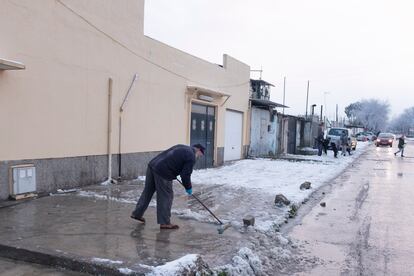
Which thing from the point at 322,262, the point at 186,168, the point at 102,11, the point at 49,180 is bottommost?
the point at 322,262

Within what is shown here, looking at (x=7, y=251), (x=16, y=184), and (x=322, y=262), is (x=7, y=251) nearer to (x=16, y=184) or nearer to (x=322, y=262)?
(x=16, y=184)

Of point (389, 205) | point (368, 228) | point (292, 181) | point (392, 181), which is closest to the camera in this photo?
point (368, 228)

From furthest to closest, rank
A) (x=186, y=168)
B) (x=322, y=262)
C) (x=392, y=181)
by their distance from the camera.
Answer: (x=392, y=181), (x=186, y=168), (x=322, y=262)

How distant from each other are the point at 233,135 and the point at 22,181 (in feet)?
43.6

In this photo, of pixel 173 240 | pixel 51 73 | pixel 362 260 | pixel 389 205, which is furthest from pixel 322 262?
pixel 51 73

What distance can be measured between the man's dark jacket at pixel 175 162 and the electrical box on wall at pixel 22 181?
327 centimetres

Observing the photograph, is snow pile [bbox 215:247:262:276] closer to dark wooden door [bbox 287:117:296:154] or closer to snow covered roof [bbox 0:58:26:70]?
snow covered roof [bbox 0:58:26:70]

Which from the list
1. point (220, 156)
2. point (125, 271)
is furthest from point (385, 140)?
point (125, 271)

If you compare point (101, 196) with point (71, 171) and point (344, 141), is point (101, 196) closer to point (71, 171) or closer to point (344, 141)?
point (71, 171)

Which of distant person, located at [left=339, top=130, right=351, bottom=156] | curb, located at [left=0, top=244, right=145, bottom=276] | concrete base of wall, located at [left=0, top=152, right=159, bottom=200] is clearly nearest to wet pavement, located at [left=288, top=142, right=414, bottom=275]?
curb, located at [left=0, top=244, right=145, bottom=276]

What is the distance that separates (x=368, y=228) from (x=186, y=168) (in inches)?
161

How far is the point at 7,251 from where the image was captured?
219 inches

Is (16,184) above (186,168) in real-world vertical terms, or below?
below

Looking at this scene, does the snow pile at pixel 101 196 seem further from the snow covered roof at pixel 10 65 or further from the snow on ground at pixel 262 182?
the snow covered roof at pixel 10 65
